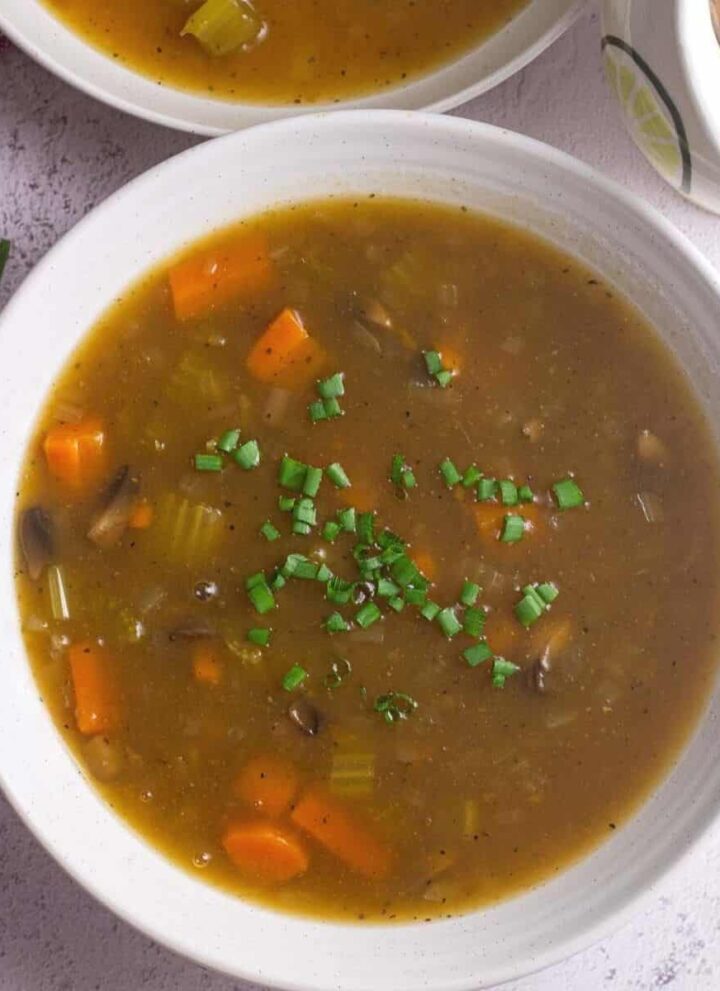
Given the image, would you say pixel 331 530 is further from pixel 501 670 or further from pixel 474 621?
pixel 501 670

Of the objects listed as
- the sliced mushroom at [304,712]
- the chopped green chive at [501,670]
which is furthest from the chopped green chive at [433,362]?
the sliced mushroom at [304,712]

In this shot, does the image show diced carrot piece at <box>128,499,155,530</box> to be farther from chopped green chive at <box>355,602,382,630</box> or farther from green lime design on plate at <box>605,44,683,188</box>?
green lime design on plate at <box>605,44,683,188</box>

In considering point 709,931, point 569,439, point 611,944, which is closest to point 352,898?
point 611,944

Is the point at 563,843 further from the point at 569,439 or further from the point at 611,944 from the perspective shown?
the point at 569,439

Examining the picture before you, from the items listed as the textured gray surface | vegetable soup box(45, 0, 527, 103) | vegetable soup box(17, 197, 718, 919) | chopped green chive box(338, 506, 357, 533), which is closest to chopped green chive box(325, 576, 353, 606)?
vegetable soup box(17, 197, 718, 919)

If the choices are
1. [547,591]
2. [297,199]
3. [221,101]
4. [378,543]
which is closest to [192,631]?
[378,543]

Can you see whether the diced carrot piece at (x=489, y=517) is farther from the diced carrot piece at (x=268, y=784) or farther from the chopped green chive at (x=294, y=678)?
the diced carrot piece at (x=268, y=784)

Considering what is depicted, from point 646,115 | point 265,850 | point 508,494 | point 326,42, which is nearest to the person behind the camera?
point 646,115
